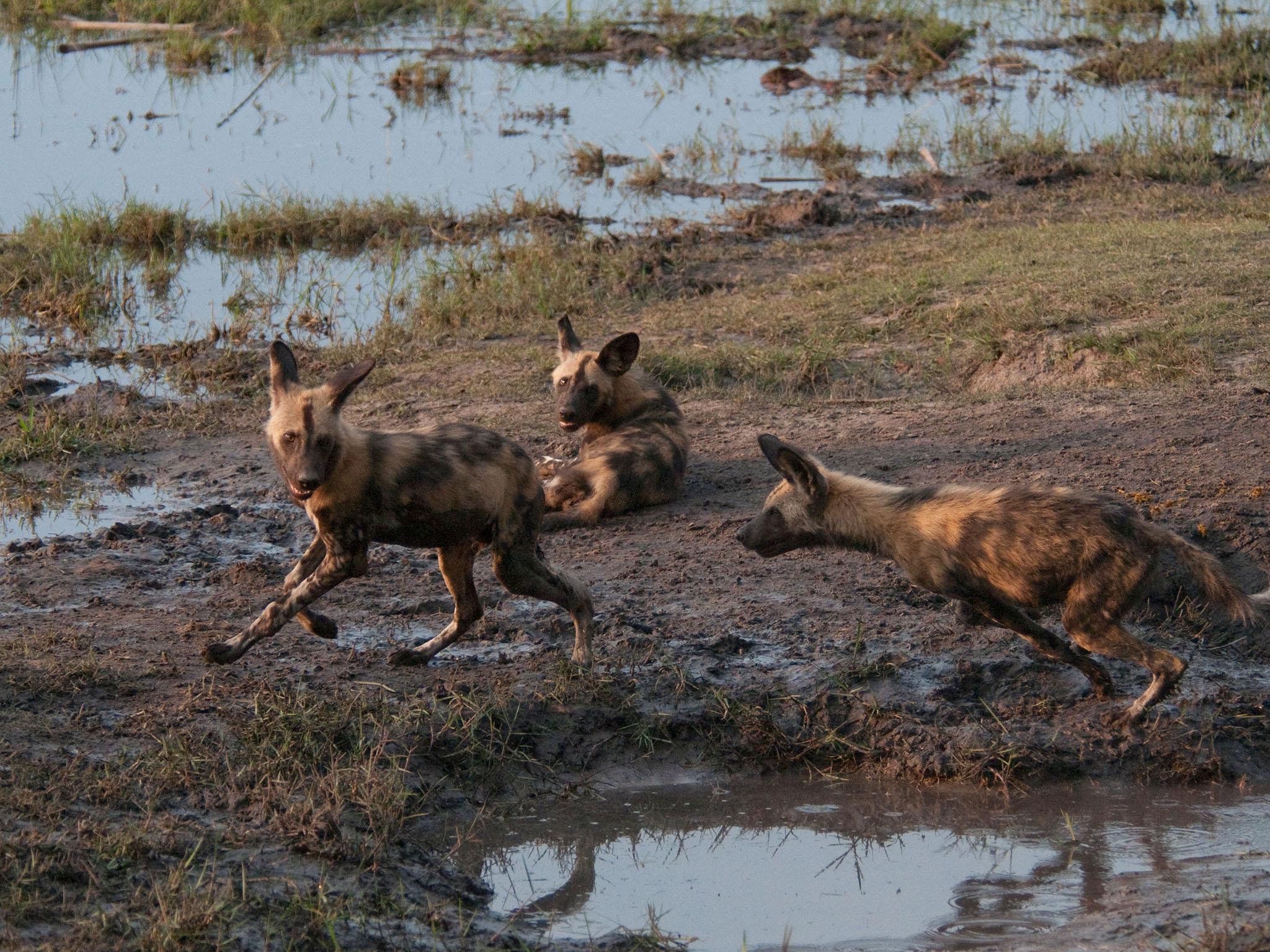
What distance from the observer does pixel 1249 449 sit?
6.63 m

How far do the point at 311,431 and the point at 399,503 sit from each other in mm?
379

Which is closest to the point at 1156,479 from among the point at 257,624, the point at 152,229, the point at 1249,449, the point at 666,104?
the point at 1249,449

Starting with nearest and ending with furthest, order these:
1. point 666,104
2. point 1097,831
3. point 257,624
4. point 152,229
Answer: point 1097,831 → point 257,624 → point 152,229 → point 666,104

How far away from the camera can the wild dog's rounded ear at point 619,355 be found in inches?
286

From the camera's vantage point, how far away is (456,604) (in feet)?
17.5

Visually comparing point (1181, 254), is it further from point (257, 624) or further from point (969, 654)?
point (257, 624)

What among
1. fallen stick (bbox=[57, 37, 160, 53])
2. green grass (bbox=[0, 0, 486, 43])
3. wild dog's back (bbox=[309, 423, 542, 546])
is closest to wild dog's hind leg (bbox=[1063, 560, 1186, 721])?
wild dog's back (bbox=[309, 423, 542, 546])

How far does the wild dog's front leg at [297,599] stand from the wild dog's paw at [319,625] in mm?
181

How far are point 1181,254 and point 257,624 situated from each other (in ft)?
20.3

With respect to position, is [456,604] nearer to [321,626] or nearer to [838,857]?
[321,626]

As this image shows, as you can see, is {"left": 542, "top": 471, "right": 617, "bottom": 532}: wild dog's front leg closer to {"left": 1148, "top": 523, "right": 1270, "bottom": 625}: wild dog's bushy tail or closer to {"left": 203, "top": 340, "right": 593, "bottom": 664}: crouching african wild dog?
{"left": 203, "top": 340, "right": 593, "bottom": 664}: crouching african wild dog

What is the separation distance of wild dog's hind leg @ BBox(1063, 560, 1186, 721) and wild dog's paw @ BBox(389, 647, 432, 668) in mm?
2129

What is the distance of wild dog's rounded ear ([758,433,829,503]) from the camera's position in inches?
205

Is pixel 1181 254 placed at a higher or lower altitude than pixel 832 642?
higher
